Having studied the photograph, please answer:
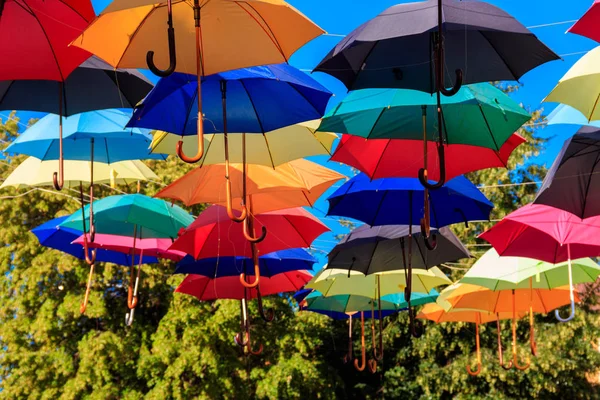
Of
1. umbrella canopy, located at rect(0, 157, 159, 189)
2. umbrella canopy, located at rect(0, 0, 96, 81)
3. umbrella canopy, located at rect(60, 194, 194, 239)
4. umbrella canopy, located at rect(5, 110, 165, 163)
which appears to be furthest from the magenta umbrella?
umbrella canopy, located at rect(0, 0, 96, 81)

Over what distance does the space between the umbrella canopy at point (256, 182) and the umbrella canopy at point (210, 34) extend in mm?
1956

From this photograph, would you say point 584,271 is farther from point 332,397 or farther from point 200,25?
point 332,397

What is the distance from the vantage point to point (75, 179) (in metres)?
6.42

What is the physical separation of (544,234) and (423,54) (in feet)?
9.56

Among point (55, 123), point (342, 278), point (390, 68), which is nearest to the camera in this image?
point (390, 68)

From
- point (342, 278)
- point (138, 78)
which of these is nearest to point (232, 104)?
point (138, 78)

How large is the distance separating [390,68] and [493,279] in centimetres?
345

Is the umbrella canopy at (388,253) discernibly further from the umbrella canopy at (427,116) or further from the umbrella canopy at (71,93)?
the umbrella canopy at (71,93)

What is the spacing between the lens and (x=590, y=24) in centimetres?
340

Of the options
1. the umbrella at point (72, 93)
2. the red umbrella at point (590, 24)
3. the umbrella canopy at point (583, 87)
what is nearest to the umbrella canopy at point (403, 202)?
the umbrella canopy at point (583, 87)

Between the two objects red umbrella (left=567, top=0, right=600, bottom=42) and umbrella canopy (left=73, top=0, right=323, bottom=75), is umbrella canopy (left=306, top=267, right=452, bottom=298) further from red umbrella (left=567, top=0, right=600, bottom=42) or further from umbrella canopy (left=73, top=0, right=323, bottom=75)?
red umbrella (left=567, top=0, right=600, bottom=42)

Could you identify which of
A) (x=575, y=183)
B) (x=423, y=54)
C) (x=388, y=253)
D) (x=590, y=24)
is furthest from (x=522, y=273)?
(x=590, y=24)

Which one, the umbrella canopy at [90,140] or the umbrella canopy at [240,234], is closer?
the umbrella canopy at [90,140]

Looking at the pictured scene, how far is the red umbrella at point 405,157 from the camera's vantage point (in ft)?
17.4
